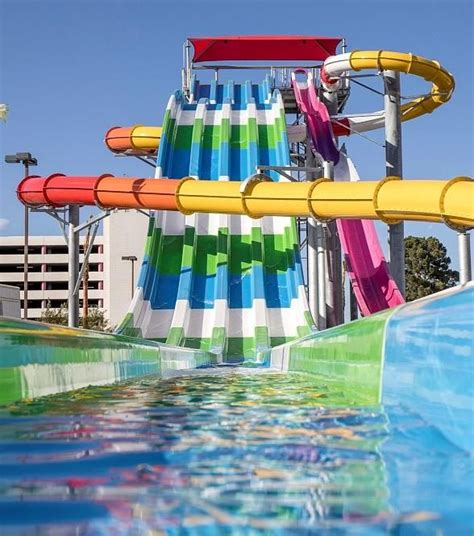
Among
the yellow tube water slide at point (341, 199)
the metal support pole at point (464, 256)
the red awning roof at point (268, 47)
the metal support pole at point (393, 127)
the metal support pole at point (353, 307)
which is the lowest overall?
the metal support pole at point (353, 307)

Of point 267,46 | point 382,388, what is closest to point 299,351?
point 382,388

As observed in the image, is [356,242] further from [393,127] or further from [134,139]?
[134,139]

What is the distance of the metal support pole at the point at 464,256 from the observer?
582cm

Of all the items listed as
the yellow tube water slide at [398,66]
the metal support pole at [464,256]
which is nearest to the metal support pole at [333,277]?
the yellow tube water slide at [398,66]

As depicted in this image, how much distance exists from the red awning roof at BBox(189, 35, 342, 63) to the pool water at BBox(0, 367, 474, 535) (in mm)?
10291

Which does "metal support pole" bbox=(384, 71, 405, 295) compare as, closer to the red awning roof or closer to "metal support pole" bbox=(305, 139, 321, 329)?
"metal support pole" bbox=(305, 139, 321, 329)

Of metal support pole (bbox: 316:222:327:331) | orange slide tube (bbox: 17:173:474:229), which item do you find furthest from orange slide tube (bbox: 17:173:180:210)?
metal support pole (bbox: 316:222:327:331)

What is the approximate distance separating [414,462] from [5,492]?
0.81 meters

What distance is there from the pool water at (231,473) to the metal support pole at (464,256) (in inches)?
143

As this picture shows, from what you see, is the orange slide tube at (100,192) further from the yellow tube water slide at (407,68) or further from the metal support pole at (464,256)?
the metal support pole at (464,256)

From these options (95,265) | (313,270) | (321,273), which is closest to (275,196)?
(321,273)

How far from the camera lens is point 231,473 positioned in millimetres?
1396

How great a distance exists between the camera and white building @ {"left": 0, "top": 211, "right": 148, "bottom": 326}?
131 feet

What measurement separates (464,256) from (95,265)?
38.5 m
